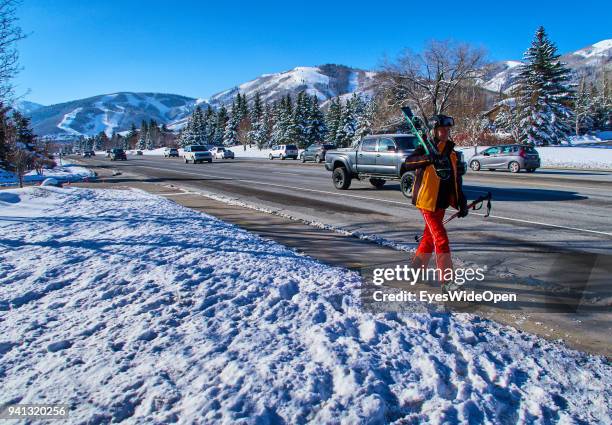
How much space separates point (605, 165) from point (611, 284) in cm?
2960

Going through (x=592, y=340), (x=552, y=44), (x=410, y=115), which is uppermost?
(x=552, y=44)

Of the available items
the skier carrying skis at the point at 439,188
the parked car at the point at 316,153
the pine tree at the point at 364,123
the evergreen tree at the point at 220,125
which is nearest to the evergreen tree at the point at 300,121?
the pine tree at the point at 364,123

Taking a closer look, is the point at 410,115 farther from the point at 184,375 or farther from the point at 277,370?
the point at 184,375

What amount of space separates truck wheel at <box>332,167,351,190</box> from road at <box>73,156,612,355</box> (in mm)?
1353

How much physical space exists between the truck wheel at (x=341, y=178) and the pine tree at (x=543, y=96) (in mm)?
37912

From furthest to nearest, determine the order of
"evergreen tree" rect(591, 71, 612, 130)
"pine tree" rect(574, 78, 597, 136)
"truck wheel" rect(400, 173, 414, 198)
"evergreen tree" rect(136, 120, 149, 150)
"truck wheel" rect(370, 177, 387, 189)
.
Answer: "evergreen tree" rect(136, 120, 149, 150)
"evergreen tree" rect(591, 71, 612, 130)
"pine tree" rect(574, 78, 597, 136)
"truck wheel" rect(370, 177, 387, 189)
"truck wheel" rect(400, 173, 414, 198)

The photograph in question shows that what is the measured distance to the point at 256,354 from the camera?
2916 mm

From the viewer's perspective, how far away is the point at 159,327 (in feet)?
10.9

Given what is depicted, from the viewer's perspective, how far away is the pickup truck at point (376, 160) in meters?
12.6

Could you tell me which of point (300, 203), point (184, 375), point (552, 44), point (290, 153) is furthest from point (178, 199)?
point (552, 44)

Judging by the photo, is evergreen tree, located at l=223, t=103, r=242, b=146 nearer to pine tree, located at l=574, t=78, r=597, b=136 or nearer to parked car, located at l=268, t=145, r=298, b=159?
parked car, located at l=268, t=145, r=298, b=159

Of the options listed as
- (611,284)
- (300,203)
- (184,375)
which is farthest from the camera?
(300,203)

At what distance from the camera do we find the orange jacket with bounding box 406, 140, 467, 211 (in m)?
3.98

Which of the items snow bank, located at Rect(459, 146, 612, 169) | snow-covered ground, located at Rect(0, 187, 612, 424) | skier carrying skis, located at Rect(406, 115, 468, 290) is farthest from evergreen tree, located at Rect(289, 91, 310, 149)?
skier carrying skis, located at Rect(406, 115, 468, 290)
